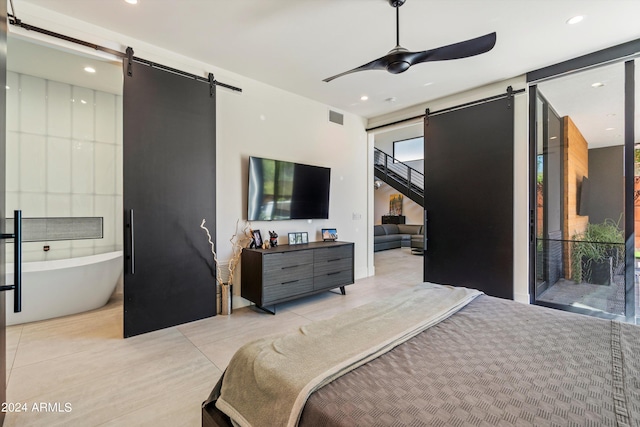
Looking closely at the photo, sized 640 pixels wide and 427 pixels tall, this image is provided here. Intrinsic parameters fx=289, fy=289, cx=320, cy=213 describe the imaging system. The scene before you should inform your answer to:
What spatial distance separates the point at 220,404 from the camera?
4.02 ft

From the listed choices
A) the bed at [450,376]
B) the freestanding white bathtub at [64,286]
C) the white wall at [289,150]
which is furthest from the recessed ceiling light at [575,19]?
the freestanding white bathtub at [64,286]

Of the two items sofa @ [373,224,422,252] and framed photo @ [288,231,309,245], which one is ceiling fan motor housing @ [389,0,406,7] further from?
sofa @ [373,224,422,252]

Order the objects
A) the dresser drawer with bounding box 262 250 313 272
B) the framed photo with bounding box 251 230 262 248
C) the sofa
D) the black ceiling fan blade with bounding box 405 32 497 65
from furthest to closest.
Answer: the sofa < the framed photo with bounding box 251 230 262 248 < the dresser drawer with bounding box 262 250 313 272 < the black ceiling fan blade with bounding box 405 32 497 65

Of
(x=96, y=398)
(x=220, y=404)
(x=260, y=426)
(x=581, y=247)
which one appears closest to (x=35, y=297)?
(x=96, y=398)

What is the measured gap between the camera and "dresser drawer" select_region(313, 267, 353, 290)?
3951 millimetres

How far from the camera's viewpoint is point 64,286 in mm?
3248

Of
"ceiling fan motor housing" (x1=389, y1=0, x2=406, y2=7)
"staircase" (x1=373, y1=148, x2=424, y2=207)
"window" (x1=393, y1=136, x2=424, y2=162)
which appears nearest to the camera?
"ceiling fan motor housing" (x1=389, y1=0, x2=406, y2=7)

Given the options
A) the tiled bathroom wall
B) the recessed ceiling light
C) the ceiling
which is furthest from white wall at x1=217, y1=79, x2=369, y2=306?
the recessed ceiling light

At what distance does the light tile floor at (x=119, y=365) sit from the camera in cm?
175

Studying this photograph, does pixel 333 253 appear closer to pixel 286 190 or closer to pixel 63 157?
pixel 286 190

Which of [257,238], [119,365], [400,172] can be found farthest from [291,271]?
[400,172]

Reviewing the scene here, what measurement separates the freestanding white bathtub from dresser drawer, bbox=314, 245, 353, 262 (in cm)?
255

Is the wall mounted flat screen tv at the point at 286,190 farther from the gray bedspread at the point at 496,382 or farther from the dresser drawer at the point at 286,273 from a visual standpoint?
the gray bedspread at the point at 496,382

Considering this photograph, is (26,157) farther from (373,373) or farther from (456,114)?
Result: (456,114)
